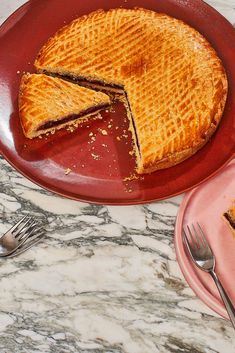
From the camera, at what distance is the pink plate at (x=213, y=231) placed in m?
2.11

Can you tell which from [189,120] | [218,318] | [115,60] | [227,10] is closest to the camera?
[218,318]

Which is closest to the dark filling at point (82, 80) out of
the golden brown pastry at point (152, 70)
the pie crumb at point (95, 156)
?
the golden brown pastry at point (152, 70)

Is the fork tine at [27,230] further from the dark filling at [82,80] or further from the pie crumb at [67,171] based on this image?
the dark filling at [82,80]

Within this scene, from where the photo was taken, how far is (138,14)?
2.59 metres

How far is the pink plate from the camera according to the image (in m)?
2.11

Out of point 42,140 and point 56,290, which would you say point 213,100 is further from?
point 56,290

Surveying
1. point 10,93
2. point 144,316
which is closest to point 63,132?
point 10,93

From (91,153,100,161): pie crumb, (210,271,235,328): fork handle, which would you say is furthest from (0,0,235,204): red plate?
(210,271,235,328): fork handle

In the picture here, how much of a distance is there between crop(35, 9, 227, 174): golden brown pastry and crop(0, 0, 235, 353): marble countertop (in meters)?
0.25

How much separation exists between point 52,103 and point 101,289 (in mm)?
766

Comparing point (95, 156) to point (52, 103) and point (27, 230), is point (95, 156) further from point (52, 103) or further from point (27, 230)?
point (27, 230)

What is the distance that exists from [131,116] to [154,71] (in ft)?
0.68

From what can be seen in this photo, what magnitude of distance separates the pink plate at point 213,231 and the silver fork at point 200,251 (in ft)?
0.08

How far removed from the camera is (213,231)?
7.25 ft
